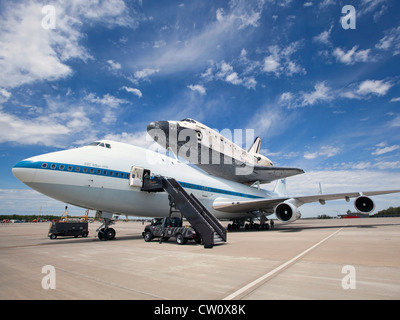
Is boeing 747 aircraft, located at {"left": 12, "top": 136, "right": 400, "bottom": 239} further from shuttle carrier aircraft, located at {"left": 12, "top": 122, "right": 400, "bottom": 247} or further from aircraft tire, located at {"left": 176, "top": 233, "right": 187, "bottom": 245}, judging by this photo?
aircraft tire, located at {"left": 176, "top": 233, "right": 187, "bottom": 245}

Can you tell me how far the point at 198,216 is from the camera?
10.7 meters

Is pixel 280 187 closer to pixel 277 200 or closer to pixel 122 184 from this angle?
pixel 277 200

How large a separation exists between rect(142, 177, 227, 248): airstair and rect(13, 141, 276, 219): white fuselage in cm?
165

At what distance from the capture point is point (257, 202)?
19266mm

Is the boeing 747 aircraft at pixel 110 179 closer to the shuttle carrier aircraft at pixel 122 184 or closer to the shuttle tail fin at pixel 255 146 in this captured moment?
the shuttle carrier aircraft at pixel 122 184

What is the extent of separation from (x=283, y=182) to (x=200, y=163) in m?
19.3

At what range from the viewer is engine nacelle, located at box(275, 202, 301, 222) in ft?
56.8

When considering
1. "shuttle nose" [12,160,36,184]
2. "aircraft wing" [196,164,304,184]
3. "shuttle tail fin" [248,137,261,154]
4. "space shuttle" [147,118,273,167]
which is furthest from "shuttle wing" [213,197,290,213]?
"shuttle tail fin" [248,137,261,154]

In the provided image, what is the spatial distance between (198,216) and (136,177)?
475 cm

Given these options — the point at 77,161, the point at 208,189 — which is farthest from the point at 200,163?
the point at 77,161

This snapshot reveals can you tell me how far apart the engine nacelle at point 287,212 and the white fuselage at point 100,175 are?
8170mm

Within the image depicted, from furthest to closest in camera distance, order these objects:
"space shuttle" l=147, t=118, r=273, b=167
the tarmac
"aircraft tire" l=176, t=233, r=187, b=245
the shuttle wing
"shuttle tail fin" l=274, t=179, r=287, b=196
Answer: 1. "shuttle tail fin" l=274, t=179, r=287, b=196
2. "space shuttle" l=147, t=118, r=273, b=167
3. the shuttle wing
4. "aircraft tire" l=176, t=233, r=187, b=245
5. the tarmac

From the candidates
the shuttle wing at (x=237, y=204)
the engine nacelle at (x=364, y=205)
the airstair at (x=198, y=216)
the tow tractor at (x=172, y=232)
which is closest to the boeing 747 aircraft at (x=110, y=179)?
the engine nacelle at (x=364, y=205)

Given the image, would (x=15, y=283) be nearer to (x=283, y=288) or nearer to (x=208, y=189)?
(x=283, y=288)
